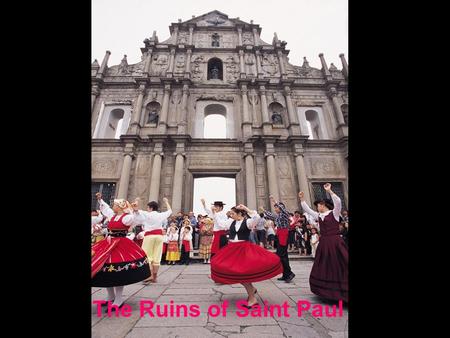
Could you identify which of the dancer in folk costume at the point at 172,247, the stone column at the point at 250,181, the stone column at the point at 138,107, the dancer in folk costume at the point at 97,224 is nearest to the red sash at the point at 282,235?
A: the dancer in folk costume at the point at 172,247

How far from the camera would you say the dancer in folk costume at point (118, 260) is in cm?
314

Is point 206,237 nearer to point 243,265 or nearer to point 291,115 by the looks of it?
point 243,265

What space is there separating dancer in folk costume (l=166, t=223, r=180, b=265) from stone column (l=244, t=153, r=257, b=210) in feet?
15.7

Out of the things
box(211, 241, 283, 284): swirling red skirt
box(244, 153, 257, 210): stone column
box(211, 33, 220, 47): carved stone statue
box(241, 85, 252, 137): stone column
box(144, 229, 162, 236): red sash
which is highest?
box(211, 33, 220, 47): carved stone statue

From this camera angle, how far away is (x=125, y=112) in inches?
586

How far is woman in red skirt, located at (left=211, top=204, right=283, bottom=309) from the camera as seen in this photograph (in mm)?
3350

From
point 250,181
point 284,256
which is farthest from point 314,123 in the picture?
point 284,256

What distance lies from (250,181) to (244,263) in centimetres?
908

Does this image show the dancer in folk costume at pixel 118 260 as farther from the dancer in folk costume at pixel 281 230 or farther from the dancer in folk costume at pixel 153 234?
the dancer in folk costume at pixel 281 230

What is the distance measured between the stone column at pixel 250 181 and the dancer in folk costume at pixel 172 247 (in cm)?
477

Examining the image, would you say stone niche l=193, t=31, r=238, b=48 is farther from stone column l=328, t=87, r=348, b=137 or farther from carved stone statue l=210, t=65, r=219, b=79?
stone column l=328, t=87, r=348, b=137

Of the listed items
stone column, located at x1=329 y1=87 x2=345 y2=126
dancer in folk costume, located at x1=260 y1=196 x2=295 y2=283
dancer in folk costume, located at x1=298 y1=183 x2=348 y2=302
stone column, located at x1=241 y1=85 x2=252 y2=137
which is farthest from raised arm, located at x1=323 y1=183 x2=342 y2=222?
stone column, located at x1=329 y1=87 x2=345 y2=126
